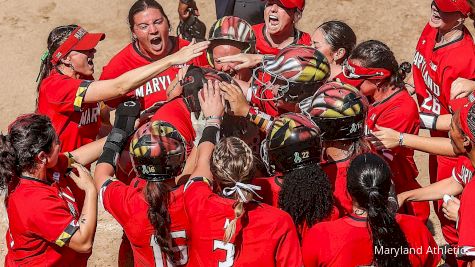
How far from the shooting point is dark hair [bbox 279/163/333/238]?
190 inches

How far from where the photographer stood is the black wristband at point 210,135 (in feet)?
17.4

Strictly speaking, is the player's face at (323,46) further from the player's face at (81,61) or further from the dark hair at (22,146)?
the dark hair at (22,146)

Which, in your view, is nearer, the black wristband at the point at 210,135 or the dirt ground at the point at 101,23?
the black wristband at the point at 210,135

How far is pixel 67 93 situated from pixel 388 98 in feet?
9.09

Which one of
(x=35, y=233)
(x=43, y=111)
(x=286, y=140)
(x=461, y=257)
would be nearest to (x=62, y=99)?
(x=43, y=111)

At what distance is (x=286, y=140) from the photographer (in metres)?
5.01

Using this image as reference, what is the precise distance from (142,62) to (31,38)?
599cm

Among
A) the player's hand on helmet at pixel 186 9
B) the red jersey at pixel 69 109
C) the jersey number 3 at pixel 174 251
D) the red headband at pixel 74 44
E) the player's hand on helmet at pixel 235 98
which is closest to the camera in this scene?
the jersey number 3 at pixel 174 251

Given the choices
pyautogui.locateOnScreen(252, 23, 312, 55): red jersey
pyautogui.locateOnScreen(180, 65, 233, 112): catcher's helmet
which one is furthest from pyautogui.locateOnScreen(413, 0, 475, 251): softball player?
pyautogui.locateOnScreen(180, 65, 233, 112): catcher's helmet

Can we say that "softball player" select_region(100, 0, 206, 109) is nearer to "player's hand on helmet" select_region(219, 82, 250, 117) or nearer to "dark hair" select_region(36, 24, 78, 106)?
"dark hair" select_region(36, 24, 78, 106)

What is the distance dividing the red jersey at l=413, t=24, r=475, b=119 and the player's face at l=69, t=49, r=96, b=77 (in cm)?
326

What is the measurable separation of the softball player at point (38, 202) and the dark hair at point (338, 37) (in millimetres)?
2704

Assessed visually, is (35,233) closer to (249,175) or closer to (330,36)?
(249,175)

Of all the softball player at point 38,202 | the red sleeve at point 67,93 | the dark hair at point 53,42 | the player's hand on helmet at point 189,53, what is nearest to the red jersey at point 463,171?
the player's hand on helmet at point 189,53
